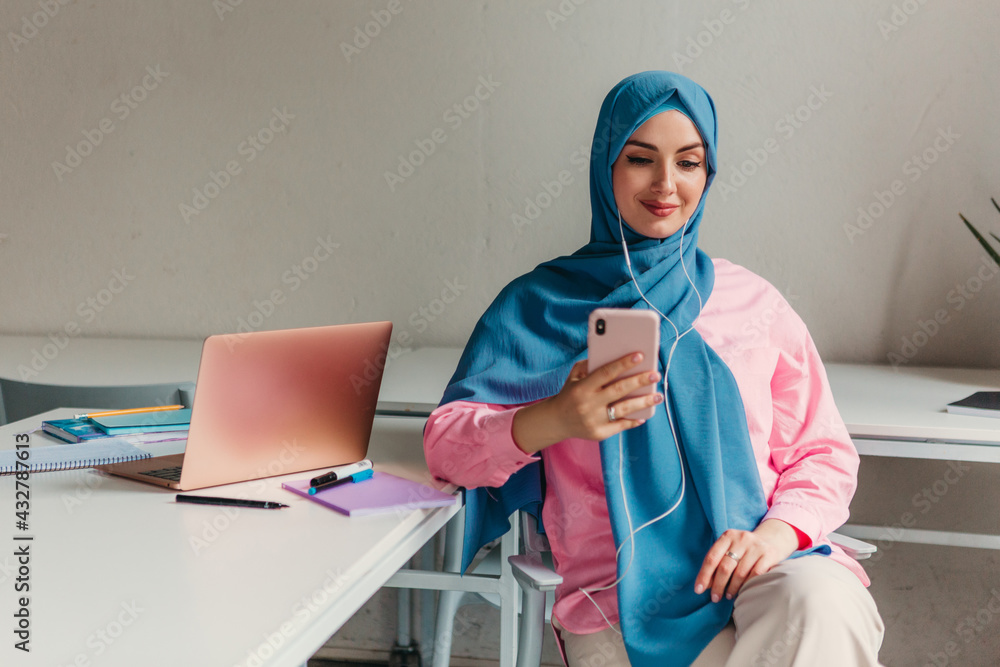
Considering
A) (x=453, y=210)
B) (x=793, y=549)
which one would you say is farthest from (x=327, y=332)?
(x=453, y=210)

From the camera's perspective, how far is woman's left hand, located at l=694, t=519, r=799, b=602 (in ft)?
3.89

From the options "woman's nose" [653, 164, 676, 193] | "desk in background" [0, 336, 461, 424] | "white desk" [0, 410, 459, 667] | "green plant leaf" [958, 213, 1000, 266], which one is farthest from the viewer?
"green plant leaf" [958, 213, 1000, 266]

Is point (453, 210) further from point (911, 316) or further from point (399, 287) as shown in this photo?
point (911, 316)

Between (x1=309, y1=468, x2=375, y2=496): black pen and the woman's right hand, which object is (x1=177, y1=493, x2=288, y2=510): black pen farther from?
the woman's right hand

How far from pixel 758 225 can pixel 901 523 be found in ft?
3.03

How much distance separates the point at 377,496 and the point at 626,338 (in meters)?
0.45

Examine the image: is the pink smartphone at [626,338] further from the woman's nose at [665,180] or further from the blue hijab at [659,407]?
the woman's nose at [665,180]

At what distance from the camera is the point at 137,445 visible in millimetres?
1459

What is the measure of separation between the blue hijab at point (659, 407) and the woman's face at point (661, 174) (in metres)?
0.02

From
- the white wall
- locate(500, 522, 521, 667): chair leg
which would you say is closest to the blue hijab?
locate(500, 522, 521, 667): chair leg

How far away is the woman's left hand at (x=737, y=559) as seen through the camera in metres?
1.19

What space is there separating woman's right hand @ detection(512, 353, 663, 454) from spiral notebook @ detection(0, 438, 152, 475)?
0.74 metres

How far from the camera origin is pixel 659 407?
1.34 m

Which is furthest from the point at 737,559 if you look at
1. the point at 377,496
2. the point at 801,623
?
the point at 377,496
